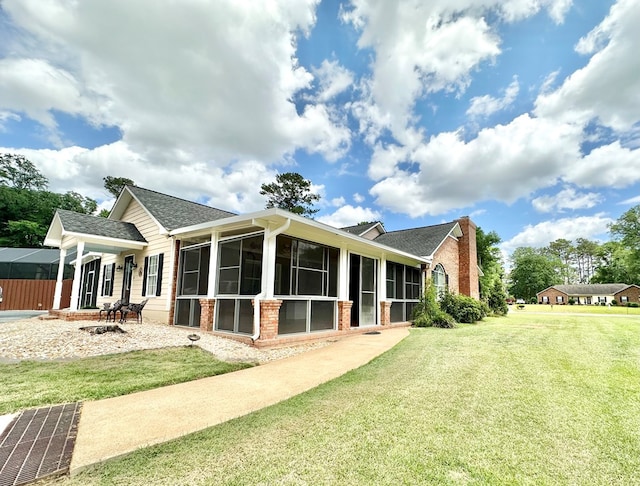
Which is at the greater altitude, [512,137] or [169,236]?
[512,137]

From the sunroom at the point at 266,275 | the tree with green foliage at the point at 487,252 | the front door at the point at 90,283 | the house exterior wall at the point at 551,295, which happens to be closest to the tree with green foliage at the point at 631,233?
the house exterior wall at the point at 551,295

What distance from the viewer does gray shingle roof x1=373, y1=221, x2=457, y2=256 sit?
16094 millimetres

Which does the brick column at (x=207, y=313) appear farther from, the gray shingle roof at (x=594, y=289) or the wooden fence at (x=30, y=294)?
the gray shingle roof at (x=594, y=289)

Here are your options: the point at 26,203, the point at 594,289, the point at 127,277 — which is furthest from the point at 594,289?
the point at 26,203

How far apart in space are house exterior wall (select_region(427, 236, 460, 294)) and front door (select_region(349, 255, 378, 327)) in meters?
5.38

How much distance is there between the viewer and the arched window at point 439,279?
15.8 m

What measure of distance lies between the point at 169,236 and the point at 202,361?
611cm

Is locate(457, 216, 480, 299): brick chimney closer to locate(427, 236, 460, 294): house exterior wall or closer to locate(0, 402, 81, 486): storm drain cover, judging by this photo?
locate(427, 236, 460, 294): house exterior wall

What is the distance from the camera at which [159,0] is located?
8.45 meters

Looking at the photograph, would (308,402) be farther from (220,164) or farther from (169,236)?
(220,164)

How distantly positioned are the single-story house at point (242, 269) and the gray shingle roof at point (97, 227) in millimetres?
37

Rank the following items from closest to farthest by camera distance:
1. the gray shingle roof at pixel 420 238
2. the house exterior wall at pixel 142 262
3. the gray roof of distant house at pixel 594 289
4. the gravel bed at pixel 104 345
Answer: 1. the gravel bed at pixel 104 345
2. the house exterior wall at pixel 142 262
3. the gray shingle roof at pixel 420 238
4. the gray roof of distant house at pixel 594 289

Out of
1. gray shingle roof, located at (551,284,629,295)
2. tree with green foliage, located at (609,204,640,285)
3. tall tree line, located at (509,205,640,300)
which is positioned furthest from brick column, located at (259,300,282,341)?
gray shingle roof, located at (551,284,629,295)

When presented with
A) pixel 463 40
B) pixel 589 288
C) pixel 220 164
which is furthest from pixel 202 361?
pixel 589 288
